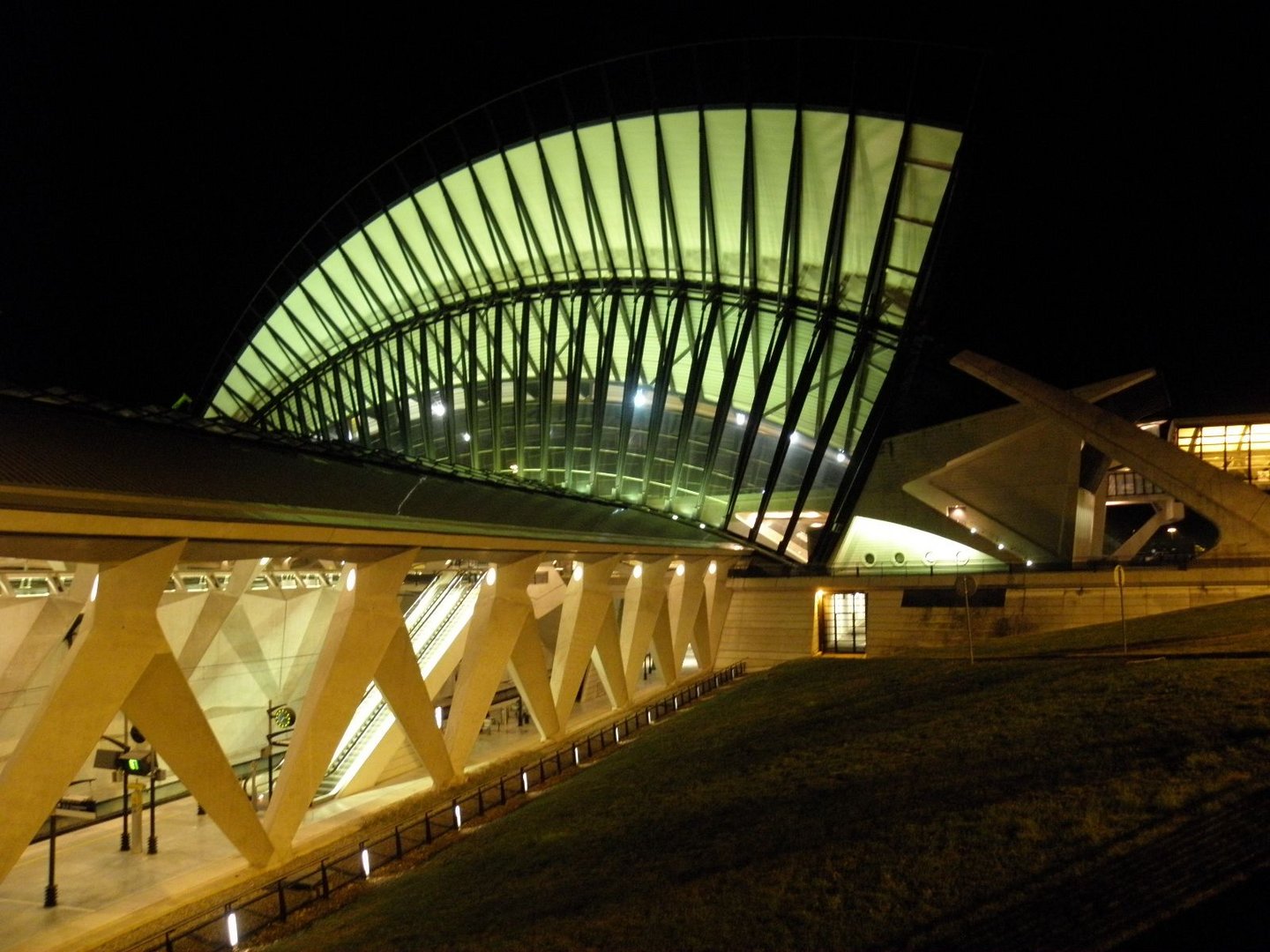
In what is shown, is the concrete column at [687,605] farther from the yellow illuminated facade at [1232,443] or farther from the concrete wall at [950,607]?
the yellow illuminated facade at [1232,443]

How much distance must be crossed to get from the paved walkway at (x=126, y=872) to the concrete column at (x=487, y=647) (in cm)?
137

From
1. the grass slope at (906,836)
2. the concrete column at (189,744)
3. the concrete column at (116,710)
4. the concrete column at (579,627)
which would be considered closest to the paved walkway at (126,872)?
the concrete column at (189,744)

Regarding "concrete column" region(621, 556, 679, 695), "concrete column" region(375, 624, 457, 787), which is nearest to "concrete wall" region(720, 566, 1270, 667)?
"concrete column" region(621, 556, 679, 695)

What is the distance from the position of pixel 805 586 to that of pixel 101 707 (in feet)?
95.7

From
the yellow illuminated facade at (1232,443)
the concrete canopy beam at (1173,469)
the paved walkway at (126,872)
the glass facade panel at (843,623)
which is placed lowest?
the paved walkway at (126,872)

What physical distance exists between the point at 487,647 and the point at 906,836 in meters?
10.7

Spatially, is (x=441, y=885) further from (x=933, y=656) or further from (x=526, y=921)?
(x=933, y=656)

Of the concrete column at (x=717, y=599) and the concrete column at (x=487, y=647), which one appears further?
the concrete column at (x=717, y=599)

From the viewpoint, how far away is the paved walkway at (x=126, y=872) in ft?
33.8

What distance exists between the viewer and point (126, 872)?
498 inches

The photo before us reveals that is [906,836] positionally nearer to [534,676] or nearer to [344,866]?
[344,866]

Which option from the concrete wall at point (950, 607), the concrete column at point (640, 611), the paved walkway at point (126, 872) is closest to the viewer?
the paved walkway at point (126, 872)

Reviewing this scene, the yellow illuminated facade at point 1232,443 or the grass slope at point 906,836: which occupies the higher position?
the yellow illuminated facade at point 1232,443

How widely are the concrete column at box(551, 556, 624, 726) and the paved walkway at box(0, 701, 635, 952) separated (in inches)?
187
